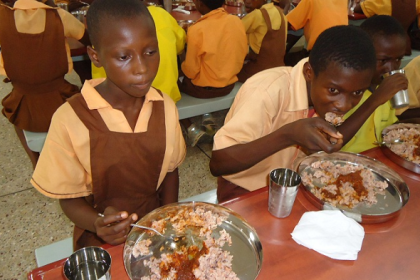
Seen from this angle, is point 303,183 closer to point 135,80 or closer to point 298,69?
point 298,69

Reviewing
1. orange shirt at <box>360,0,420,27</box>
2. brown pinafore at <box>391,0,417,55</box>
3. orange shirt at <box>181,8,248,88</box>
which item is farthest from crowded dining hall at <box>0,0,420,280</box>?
brown pinafore at <box>391,0,417,55</box>

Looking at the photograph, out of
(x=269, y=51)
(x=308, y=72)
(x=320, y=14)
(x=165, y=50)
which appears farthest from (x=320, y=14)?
(x=308, y=72)

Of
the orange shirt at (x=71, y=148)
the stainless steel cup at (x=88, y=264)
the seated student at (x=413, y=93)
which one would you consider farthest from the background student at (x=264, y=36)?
the stainless steel cup at (x=88, y=264)

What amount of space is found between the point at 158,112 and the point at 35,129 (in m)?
1.29

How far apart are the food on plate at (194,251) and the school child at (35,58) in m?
1.54

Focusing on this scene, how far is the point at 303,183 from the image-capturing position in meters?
1.15

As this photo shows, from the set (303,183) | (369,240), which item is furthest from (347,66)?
(369,240)

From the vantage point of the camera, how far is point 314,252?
93cm

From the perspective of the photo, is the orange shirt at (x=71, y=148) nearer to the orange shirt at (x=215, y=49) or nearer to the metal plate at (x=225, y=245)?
the metal plate at (x=225, y=245)

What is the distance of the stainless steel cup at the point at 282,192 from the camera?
39.0 inches

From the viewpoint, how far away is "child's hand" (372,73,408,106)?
1398 mm

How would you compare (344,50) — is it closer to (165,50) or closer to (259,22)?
(165,50)

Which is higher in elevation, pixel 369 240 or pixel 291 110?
pixel 291 110

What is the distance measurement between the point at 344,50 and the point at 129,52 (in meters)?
0.70
